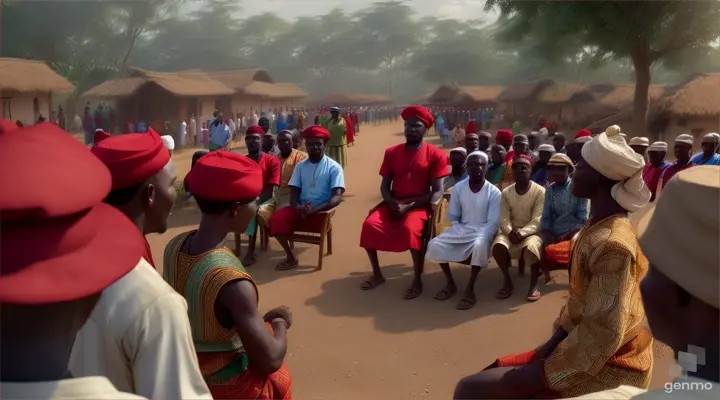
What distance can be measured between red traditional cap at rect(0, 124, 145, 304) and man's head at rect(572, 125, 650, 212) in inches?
89.1

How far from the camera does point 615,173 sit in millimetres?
2760

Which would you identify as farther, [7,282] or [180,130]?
[180,130]

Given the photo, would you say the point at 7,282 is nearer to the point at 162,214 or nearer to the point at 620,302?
the point at 162,214

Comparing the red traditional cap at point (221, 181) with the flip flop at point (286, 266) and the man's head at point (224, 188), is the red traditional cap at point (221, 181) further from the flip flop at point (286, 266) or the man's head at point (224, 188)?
the flip flop at point (286, 266)

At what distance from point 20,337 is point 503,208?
5.11 m

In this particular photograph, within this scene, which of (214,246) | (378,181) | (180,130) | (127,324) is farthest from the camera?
(180,130)

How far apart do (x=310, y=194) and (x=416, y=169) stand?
1331mm

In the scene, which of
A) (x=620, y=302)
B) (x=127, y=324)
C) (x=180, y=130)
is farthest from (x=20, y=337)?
(x=180, y=130)

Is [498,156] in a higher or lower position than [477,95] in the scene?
lower

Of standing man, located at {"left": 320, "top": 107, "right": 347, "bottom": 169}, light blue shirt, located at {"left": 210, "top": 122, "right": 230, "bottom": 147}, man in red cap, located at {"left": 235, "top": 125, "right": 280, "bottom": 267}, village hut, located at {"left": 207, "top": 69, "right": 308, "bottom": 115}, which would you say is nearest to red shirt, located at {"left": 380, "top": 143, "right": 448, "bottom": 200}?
man in red cap, located at {"left": 235, "top": 125, "right": 280, "bottom": 267}

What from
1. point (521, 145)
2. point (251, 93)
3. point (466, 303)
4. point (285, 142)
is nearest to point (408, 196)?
point (466, 303)

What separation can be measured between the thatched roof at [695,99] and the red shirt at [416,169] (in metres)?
15.5

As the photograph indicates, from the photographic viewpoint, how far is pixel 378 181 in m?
13.0

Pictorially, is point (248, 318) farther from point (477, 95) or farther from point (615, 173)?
point (477, 95)
